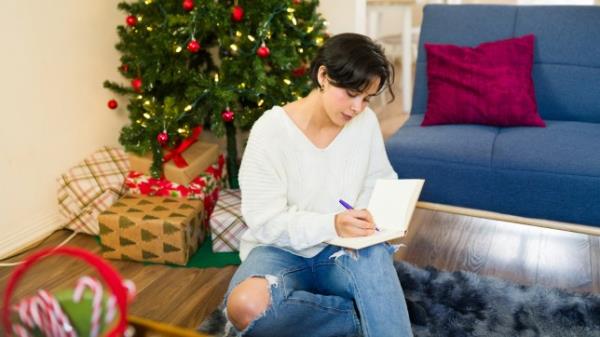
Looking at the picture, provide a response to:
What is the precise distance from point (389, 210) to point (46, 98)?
5.05ft

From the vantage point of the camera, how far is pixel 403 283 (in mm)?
1780

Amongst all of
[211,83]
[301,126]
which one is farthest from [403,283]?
[211,83]

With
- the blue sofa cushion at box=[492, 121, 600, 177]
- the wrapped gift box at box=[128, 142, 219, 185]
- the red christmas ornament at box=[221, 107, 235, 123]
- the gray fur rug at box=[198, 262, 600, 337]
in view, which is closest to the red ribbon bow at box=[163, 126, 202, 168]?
the wrapped gift box at box=[128, 142, 219, 185]

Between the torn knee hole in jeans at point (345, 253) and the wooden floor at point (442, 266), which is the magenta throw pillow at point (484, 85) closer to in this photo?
the wooden floor at point (442, 266)

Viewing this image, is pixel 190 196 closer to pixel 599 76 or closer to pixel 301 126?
pixel 301 126

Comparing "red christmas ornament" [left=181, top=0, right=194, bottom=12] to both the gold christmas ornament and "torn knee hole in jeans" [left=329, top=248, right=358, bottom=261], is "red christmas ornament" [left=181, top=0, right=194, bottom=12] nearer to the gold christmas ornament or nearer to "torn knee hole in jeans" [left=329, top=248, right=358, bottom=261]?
the gold christmas ornament

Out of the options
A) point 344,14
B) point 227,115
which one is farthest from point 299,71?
point 344,14

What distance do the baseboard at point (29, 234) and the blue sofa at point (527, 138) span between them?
4.68 ft

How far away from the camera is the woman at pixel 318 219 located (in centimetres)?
127

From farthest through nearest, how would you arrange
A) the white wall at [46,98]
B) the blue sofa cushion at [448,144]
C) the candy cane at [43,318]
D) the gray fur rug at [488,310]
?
the white wall at [46,98] < the blue sofa cushion at [448,144] < the gray fur rug at [488,310] < the candy cane at [43,318]

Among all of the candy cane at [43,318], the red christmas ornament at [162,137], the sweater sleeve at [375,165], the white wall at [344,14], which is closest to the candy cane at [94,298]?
the candy cane at [43,318]

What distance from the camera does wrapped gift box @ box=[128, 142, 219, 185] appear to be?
7.17 feet

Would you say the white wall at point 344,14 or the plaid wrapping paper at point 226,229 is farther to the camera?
the white wall at point 344,14

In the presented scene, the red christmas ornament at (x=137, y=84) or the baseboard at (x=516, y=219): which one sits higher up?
the red christmas ornament at (x=137, y=84)
